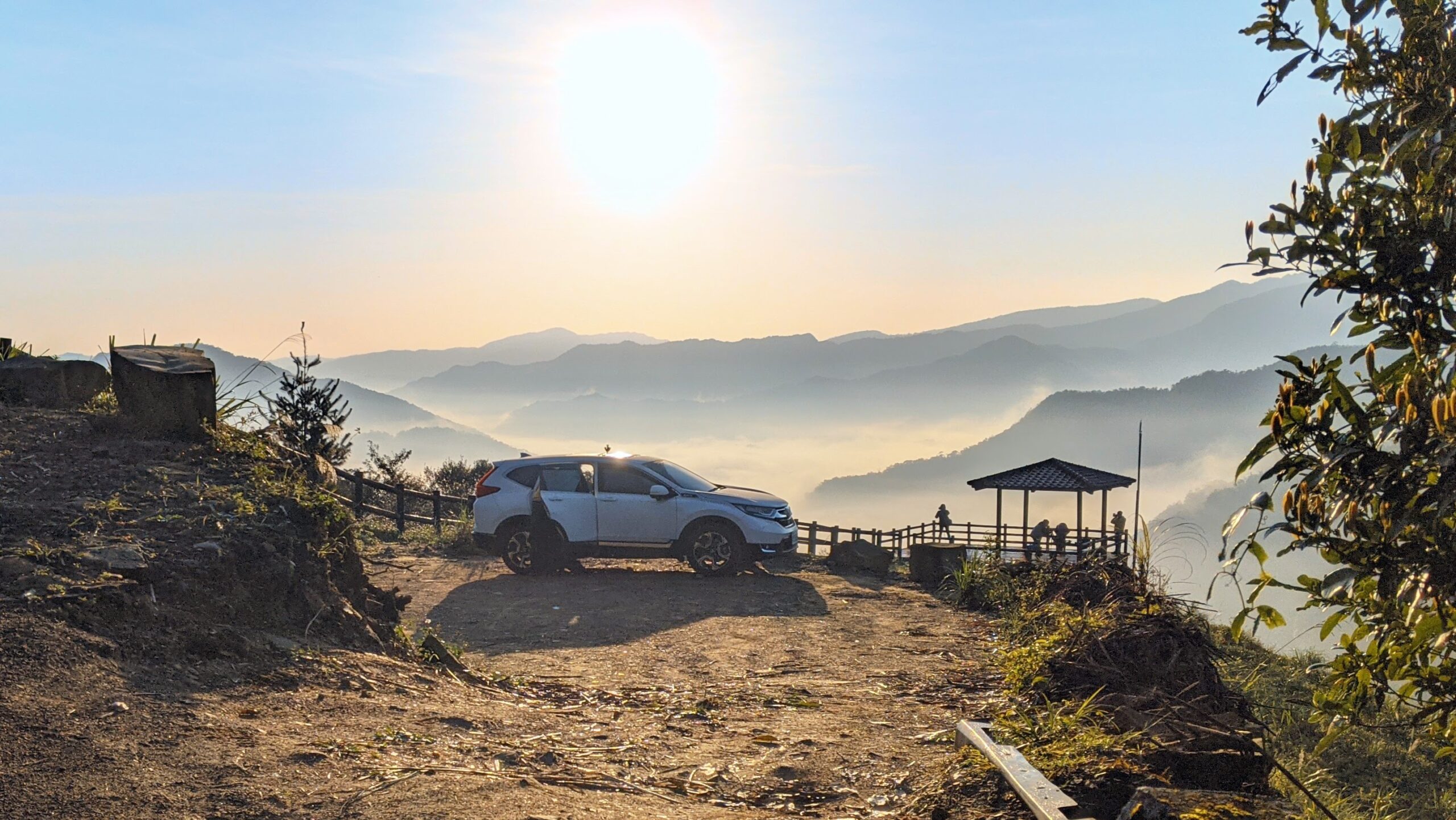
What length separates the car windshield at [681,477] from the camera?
48.3 feet

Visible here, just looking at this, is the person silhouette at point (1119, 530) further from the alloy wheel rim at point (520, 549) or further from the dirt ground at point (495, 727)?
the dirt ground at point (495, 727)

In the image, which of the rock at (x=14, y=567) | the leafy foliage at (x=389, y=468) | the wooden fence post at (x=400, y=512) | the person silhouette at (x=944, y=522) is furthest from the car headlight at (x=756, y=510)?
the person silhouette at (x=944, y=522)

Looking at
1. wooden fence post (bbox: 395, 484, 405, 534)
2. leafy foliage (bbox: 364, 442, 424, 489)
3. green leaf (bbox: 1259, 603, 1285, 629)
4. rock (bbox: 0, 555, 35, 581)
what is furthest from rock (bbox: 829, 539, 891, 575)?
leafy foliage (bbox: 364, 442, 424, 489)

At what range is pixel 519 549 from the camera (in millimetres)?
14562

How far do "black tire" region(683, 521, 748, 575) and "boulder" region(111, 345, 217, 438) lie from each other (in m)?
7.11

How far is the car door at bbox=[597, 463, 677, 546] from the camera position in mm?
14406

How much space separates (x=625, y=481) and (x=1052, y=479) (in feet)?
46.4

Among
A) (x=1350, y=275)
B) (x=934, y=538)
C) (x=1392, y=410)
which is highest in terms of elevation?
(x=1350, y=275)

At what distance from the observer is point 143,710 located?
16.5 feet

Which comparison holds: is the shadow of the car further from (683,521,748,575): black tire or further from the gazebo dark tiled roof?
the gazebo dark tiled roof

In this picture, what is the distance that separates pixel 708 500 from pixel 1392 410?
11.9 m

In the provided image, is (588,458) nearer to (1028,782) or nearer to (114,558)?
(114,558)

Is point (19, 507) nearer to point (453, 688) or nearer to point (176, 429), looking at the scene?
point (176, 429)

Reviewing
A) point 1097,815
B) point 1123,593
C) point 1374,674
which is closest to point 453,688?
point 1097,815
